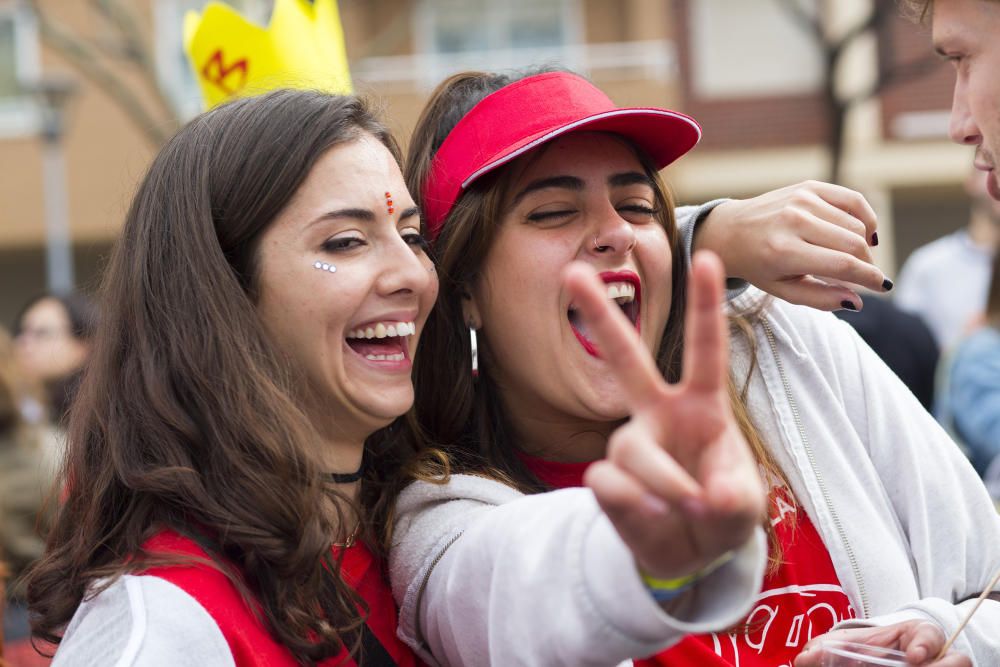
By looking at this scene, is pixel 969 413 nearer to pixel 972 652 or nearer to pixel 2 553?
pixel 972 652

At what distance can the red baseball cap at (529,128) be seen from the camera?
239 cm

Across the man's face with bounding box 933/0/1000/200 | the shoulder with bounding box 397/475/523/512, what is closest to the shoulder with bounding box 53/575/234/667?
the shoulder with bounding box 397/475/523/512

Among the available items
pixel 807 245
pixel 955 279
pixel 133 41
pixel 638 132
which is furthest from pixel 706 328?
pixel 133 41

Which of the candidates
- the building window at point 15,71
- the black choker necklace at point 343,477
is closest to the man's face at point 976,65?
the black choker necklace at point 343,477

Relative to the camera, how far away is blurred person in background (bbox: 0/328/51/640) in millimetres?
3906

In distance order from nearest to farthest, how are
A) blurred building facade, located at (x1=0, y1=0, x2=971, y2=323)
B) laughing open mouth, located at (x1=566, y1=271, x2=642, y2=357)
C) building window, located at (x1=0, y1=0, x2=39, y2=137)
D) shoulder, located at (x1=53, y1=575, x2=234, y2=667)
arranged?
shoulder, located at (x1=53, y1=575, x2=234, y2=667) < laughing open mouth, located at (x1=566, y1=271, x2=642, y2=357) < blurred building facade, located at (x1=0, y1=0, x2=971, y2=323) < building window, located at (x1=0, y1=0, x2=39, y2=137)

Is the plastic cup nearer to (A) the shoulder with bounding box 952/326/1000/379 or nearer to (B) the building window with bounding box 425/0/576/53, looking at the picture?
(A) the shoulder with bounding box 952/326/1000/379

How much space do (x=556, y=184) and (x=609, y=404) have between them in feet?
1.42

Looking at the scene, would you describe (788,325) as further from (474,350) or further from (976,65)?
(976,65)

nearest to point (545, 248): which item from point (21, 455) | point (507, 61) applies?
point (21, 455)

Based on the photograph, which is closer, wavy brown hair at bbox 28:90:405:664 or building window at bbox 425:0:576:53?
wavy brown hair at bbox 28:90:405:664

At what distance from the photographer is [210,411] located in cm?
209

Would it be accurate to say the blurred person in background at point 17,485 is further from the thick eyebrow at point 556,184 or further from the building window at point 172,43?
the building window at point 172,43

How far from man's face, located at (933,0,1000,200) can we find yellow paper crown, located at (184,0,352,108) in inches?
56.4
